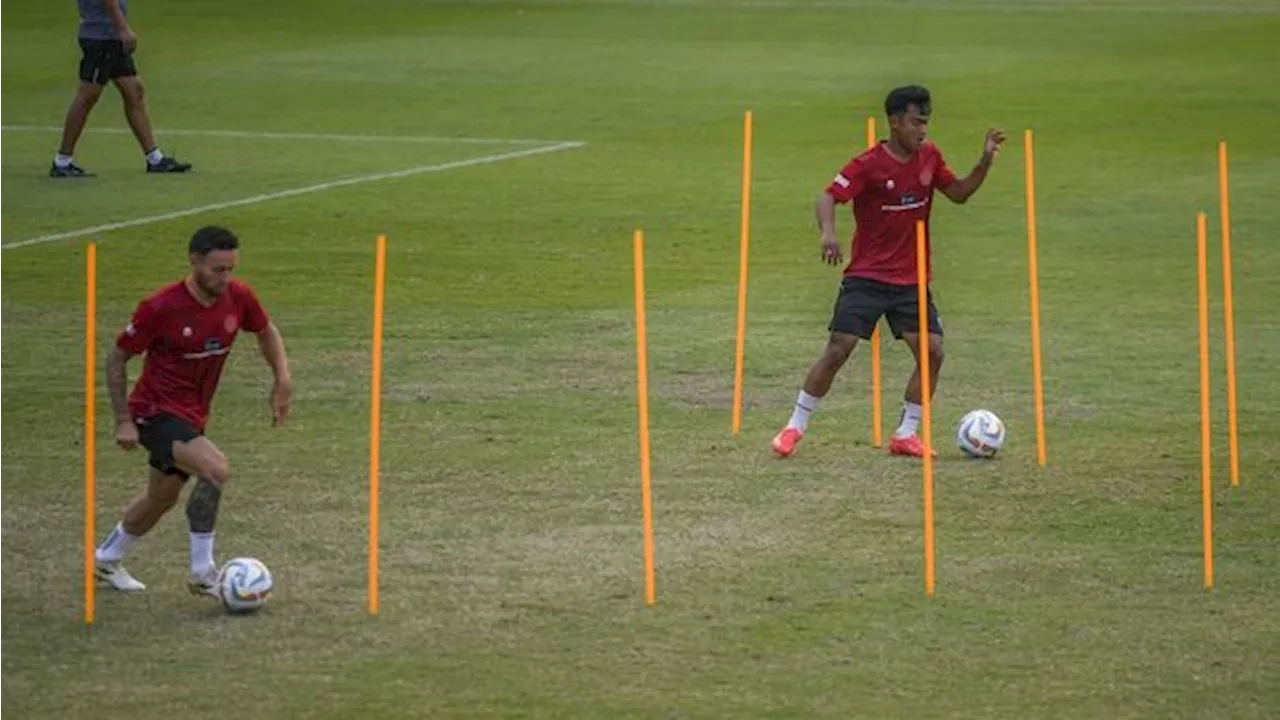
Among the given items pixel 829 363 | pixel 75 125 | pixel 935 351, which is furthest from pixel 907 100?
pixel 75 125

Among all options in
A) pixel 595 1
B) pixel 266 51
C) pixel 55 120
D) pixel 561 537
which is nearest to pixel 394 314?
pixel 561 537

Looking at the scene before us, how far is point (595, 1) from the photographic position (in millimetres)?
51156

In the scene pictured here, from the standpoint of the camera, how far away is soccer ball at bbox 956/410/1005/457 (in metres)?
16.4

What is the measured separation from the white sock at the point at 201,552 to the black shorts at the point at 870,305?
4565mm

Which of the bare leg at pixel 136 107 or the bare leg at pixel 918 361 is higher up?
the bare leg at pixel 136 107

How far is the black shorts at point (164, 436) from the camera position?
1320cm

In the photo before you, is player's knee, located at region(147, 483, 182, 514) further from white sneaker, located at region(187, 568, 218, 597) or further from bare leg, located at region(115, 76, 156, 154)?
bare leg, located at region(115, 76, 156, 154)

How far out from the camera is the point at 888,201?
1648 centimetres

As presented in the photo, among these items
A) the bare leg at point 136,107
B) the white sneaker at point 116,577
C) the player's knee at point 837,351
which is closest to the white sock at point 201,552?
the white sneaker at point 116,577

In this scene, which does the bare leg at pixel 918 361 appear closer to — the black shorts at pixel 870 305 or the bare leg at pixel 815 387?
the black shorts at pixel 870 305

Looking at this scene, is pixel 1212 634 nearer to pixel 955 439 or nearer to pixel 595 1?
pixel 955 439

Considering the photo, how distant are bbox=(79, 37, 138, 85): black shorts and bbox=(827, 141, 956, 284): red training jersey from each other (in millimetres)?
13265

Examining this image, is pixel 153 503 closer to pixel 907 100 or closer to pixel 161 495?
pixel 161 495

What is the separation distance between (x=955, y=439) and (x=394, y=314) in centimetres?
593
